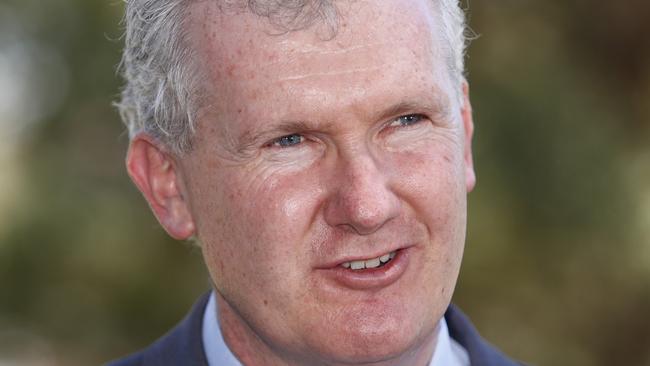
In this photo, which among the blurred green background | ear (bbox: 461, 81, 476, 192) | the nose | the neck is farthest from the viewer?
the blurred green background

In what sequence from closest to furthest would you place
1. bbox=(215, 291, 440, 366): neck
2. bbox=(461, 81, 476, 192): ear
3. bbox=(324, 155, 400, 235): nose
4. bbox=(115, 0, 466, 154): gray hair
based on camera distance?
1. bbox=(324, 155, 400, 235): nose
2. bbox=(115, 0, 466, 154): gray hair
3. bbox=(215, 291, 440, 366): neck
4. bbox=(461, 81, 476, 192): ear

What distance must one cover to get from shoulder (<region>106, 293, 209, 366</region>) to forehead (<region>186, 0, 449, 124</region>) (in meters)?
0.81

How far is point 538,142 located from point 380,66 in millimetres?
3880

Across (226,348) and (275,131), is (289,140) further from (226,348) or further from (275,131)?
(226,348)

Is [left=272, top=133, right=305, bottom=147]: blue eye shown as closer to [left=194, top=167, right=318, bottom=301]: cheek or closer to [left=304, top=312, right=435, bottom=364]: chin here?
[left=194, top=167, right=318, bottom=301]: cheek

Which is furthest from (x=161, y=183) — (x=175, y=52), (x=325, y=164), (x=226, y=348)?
(x=325, y=164)

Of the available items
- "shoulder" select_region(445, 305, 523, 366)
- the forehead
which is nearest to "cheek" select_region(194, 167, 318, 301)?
the forehead

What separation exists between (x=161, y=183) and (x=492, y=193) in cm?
366

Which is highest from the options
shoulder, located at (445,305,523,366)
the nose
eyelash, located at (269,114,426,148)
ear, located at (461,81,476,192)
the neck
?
eyelash, located at (269,114,426,148)

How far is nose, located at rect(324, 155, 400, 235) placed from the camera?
2654mm

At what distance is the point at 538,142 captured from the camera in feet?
21.1

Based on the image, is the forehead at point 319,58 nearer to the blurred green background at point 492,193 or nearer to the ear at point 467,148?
the ear at point 467,148

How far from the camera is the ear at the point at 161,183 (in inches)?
124

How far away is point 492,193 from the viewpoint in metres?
6.53
